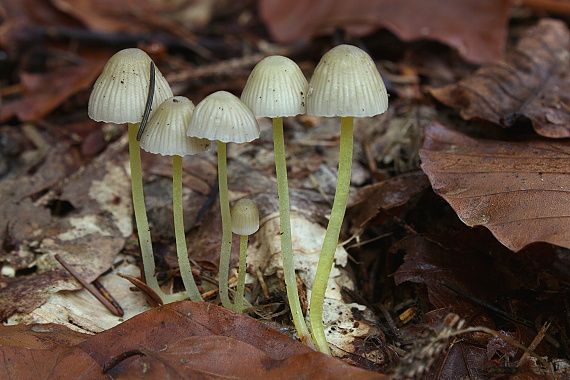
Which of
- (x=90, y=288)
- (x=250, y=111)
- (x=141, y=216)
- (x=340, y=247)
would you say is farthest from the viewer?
(x=340, y=247)

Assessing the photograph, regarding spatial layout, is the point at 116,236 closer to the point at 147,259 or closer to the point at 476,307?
the point at 147,259

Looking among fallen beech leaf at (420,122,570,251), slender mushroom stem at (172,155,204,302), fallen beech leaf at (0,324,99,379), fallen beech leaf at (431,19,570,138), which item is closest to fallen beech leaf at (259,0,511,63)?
fallen beech leaf at (431,19,570,138)

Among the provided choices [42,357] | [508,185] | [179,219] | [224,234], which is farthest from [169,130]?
[508,185]

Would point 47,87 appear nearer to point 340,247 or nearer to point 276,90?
point 340,247

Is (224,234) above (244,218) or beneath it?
beneath

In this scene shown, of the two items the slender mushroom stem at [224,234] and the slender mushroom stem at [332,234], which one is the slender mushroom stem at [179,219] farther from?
the slender mushroom stem at [332,234]

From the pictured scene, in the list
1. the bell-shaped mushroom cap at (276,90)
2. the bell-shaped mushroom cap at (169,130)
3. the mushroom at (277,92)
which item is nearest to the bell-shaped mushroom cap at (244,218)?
the mushroom at (277,92)
